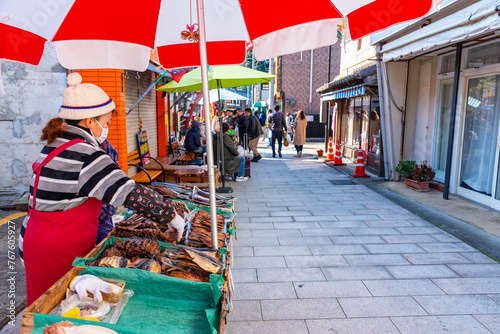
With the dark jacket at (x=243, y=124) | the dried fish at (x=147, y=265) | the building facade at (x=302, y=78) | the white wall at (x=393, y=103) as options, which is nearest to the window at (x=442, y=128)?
the white wall at (x=393, y=103)

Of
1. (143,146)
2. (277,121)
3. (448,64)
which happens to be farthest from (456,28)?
(277,121)

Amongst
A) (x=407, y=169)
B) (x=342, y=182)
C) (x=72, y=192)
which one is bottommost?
(x=342, y=182)

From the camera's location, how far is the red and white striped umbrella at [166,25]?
2480 mm

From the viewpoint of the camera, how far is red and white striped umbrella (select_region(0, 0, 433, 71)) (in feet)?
8.14

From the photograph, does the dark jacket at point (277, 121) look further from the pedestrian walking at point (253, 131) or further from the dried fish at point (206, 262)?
the dried fish at point (206, 262)

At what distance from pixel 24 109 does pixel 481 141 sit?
29.2ft

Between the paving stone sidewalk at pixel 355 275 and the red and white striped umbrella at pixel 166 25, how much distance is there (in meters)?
2.45

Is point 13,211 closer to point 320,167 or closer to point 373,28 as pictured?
point 373,28

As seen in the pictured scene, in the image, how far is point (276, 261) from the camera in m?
4.69

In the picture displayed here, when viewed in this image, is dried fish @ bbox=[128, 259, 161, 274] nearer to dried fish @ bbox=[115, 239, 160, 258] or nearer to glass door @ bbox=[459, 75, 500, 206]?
dried fish @ bbox=[115, 239, 160, 258]

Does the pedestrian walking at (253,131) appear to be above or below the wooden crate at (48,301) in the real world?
above

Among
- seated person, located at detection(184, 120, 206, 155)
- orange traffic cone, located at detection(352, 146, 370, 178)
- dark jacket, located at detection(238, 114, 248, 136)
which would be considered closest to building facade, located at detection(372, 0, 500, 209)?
orange traffic cone, located at detection(352, 146, 370, 178)

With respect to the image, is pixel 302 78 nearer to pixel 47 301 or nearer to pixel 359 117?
pixel 359 117

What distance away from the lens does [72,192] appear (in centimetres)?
224
